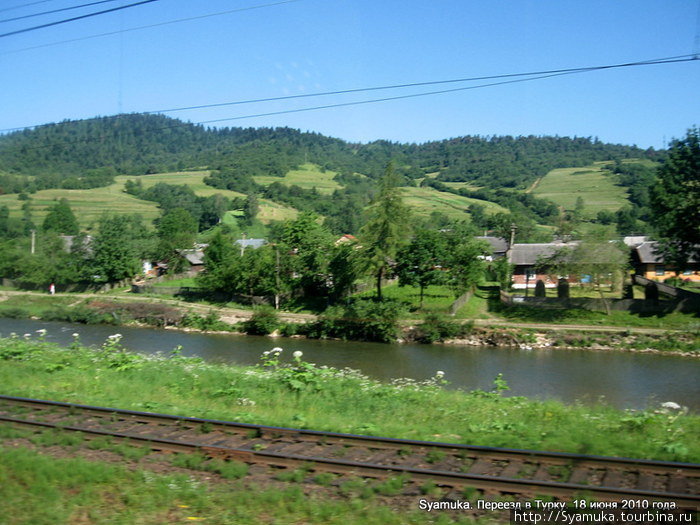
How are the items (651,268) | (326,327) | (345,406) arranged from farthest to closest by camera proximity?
(651,268)
(326,327)
(345,406)

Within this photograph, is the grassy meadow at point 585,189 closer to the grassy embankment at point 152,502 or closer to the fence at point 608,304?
the fence at point 608,304

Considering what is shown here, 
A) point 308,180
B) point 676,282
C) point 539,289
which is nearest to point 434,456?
point 539,289

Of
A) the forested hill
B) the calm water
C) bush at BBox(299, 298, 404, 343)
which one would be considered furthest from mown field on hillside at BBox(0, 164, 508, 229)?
the calm water

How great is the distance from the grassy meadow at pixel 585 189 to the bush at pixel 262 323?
54.7 meters

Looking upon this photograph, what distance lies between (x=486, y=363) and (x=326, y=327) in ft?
29.9

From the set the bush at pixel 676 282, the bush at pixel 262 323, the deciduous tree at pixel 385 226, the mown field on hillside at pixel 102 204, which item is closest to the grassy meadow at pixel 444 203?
the mown field on hillside at pixel 102 204

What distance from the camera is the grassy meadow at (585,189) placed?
3103 inches

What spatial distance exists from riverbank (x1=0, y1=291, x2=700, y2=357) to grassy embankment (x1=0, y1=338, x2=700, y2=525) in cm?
1434

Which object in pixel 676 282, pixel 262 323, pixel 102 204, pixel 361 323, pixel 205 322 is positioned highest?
pixel 102 204

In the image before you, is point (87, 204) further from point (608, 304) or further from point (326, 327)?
point (608, 304)

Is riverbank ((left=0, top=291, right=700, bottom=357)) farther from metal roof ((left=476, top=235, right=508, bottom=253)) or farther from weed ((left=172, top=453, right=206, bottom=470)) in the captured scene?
metal roof ((left=476, top=235, right=508, bottom=253))

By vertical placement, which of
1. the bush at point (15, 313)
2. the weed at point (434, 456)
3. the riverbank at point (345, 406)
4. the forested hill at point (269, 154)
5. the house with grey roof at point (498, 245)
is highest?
the forested hill at point (269, 154)

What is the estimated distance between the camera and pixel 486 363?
20.0 m

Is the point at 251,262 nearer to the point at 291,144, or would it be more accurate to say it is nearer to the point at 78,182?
the point at 78,182
